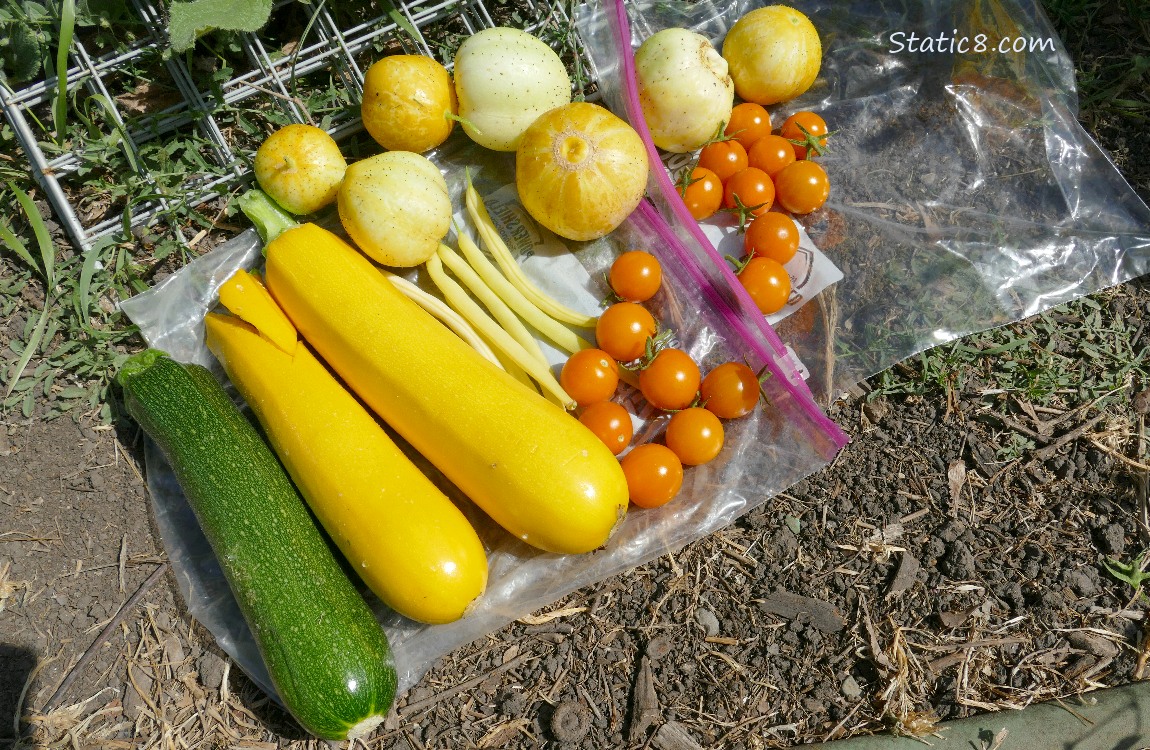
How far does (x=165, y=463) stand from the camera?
2607 mm

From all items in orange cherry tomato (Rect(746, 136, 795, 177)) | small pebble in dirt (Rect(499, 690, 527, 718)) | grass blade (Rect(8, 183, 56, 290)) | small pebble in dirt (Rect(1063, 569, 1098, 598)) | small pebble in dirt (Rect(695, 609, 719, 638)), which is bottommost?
small pebble in dirt (Rect(1063, 569, 1098, 598))

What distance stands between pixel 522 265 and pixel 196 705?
173 cm

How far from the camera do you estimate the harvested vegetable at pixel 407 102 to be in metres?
2.61

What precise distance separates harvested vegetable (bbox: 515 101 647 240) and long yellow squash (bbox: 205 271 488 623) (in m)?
0.89

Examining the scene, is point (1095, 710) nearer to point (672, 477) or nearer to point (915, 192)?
point (672, 477)

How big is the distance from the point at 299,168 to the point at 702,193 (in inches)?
52.6

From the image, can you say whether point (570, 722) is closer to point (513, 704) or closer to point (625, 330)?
point (513, 704)

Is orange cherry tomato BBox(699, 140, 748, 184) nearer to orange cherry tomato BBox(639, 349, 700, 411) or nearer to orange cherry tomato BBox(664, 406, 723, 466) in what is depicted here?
orange cherry tomato BBox(639, 349, 700, 411)

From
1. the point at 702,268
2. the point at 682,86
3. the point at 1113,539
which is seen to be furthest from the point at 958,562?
the point at 682,86

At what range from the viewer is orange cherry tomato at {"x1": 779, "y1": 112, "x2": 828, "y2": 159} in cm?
289

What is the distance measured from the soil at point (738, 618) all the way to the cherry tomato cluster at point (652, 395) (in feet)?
1.02

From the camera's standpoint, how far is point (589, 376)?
8.09 feet

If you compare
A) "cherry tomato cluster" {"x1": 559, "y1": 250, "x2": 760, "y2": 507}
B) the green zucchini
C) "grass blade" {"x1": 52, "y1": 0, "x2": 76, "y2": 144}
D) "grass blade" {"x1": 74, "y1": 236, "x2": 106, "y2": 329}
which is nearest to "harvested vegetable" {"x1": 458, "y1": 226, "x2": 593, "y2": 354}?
"cherry tomato cluster" {"x1": 559, "y1": 250, "x2": 760, "y2": 507}

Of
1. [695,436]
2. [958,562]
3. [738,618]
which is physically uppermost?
[695,436]
